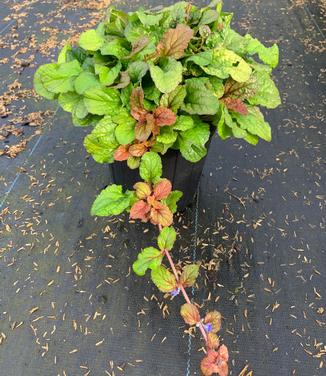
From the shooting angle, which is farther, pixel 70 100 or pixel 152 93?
pixel 70 100

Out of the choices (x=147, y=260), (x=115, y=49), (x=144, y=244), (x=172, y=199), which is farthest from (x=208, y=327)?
(x=115, y=49)

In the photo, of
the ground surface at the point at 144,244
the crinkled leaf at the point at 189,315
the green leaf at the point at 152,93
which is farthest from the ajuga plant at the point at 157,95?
the ground surface at the point at 144,244

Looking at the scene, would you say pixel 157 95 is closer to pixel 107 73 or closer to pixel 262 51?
pixel 107 73

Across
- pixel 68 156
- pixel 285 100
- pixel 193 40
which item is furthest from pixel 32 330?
pixel 285 100

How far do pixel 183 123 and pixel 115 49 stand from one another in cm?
43

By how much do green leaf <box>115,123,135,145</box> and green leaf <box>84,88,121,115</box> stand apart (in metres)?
0.08

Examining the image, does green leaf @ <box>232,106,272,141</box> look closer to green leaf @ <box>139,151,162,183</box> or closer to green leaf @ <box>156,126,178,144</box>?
green leaf @ <box>156,126,178,144</box>

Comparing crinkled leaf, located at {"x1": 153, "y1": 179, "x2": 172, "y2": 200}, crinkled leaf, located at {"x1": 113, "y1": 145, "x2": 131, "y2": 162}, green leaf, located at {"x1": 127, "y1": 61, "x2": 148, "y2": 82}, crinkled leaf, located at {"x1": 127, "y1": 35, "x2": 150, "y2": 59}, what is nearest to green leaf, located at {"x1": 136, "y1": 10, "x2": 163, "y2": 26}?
crinkled leaf, located at {"x1": 127, "y1": 35, "x2": 150, "y2": 59}

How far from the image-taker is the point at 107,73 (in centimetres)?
141

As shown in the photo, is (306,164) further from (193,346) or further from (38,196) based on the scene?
(38,196)

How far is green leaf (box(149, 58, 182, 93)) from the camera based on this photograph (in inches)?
50.9

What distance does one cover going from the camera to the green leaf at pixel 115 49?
1.44 metres

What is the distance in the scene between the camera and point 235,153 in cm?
223

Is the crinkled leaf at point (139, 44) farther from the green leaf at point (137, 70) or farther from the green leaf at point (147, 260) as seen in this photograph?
the green leaf at point (147, 260)
